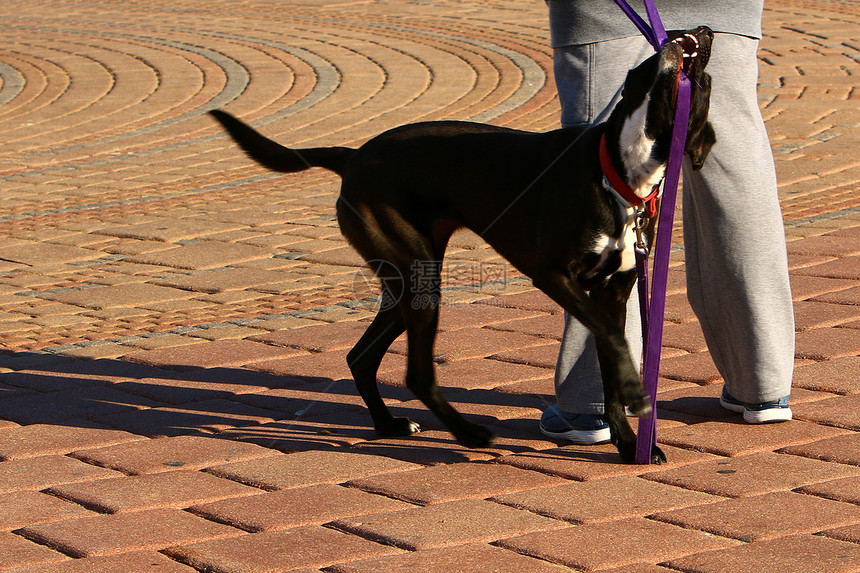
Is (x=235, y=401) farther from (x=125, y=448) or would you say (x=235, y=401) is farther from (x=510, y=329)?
(x=510, y=329)

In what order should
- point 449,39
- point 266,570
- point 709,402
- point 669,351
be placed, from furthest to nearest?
point 449,39, point 669,351, point 709,402, point 266,570

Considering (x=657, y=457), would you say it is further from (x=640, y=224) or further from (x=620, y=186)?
(x=620, y=186)

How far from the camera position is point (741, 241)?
11.9 ft

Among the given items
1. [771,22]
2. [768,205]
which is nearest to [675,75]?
[768,205]

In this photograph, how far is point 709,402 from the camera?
394 centimetres

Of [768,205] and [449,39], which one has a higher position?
[449,39]

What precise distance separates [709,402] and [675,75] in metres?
1.31

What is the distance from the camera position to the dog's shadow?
3709 mm

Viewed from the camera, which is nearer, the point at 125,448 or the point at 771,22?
the point at 125,448

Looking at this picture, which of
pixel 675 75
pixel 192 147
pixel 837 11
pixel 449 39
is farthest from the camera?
pixel 837 11

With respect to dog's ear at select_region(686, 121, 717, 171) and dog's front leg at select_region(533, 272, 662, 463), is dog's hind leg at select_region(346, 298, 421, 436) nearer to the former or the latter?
dog's front leg at select_region(533, 272, 662, 463)

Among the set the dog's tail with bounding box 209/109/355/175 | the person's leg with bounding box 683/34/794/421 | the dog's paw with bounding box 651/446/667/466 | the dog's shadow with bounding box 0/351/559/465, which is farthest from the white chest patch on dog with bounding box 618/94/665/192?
the dog's tail with bounding box 209/109/355/175

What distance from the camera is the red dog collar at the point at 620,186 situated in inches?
127

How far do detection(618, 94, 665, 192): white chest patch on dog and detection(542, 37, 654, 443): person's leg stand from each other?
0.39m
